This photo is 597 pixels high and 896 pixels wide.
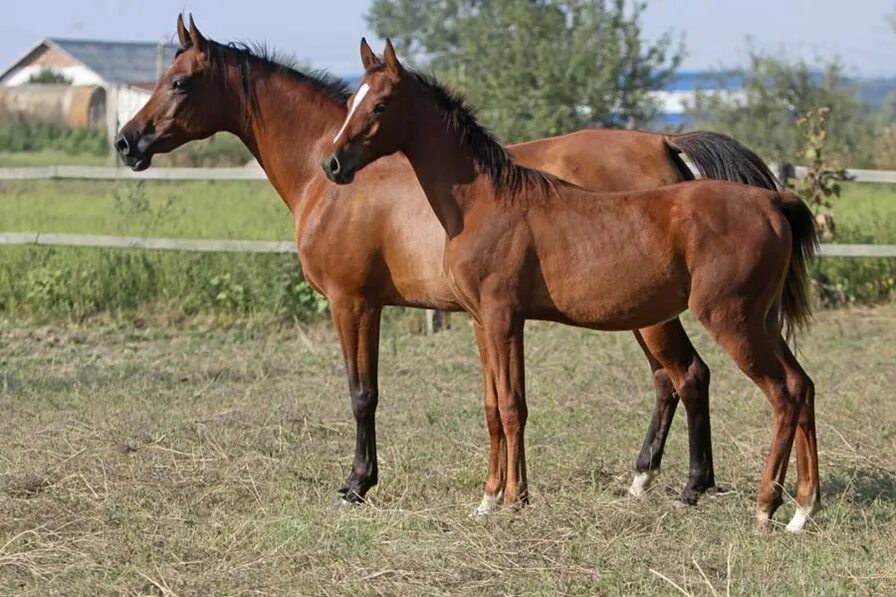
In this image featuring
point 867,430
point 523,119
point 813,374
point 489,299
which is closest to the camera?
point 489,299

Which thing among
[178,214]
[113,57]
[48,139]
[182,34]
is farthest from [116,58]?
[182,34]

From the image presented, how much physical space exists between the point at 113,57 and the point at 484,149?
152 feet

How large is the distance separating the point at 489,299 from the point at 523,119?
1241cm

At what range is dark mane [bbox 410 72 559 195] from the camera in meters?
5.73

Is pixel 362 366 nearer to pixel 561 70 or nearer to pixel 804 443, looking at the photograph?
pixel 804 443

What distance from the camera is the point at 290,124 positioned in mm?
6598

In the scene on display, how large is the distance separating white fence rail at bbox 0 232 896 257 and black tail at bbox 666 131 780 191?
17.1 feet

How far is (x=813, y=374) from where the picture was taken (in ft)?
30.7

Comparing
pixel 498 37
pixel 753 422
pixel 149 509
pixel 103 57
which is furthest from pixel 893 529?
pixel 103 57

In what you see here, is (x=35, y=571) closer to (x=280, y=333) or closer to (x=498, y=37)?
(x=280, y=333)

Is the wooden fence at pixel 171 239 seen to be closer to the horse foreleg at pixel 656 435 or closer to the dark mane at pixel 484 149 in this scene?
the horse foreleg at pixel 656 435

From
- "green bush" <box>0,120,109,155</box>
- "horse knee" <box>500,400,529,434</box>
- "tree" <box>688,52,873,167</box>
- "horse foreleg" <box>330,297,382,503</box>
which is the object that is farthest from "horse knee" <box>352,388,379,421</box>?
"green bush" <box>0,120,109,155</box>

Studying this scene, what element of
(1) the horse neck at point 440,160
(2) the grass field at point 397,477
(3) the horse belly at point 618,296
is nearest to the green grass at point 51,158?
(2) the grass field at point 397,477

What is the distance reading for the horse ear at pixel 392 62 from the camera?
18.2ft
